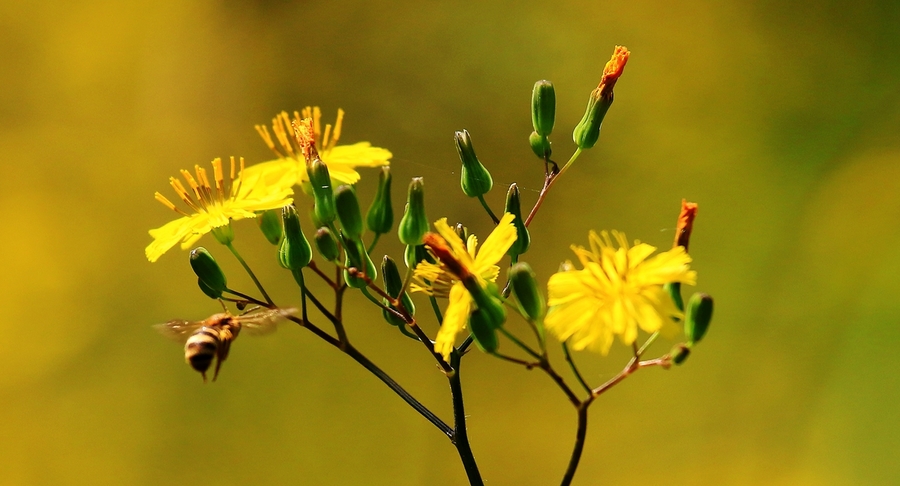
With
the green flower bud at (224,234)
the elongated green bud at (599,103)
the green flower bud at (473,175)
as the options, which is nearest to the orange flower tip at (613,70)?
the elongated green bud at (599,103)

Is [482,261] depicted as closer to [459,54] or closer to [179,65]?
[459,54]

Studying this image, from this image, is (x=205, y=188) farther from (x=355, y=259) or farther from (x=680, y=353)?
(x=680, y=353)

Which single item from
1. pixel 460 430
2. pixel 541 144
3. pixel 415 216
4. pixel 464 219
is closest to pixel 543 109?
pixel 541 144

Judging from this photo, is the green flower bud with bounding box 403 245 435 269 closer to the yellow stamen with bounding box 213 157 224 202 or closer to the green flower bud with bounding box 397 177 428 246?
the green flower bud with bounding box 397 177 428 246

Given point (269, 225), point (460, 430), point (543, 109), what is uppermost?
point (543, 109)

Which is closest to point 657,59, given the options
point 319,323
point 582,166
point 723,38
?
point 723,38

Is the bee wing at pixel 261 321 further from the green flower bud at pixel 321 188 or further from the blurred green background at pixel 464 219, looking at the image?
the blurred green background at pixel 464 219

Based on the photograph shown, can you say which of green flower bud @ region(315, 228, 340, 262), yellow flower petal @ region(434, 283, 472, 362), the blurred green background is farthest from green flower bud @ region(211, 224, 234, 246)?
the blurred green background
